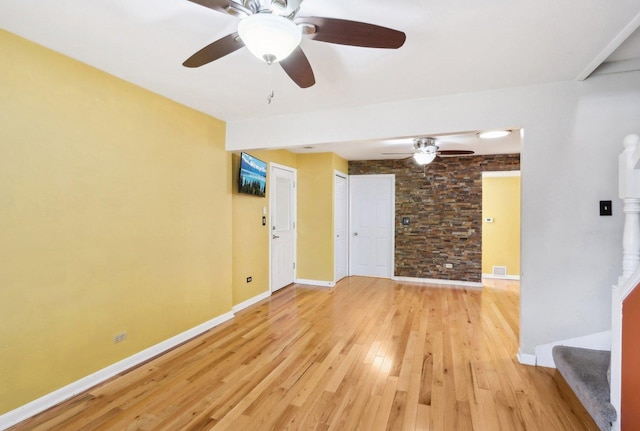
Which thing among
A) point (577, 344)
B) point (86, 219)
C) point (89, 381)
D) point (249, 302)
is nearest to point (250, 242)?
point (249, 302)

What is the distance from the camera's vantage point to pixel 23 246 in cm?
202

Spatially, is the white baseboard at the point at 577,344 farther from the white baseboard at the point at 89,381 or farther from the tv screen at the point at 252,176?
the tv screen at the point at 252,176

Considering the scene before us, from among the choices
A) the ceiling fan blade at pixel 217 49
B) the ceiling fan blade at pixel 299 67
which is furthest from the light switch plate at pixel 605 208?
the ceiling fan blade at pixel 217 49

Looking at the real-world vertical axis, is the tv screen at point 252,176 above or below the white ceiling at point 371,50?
below

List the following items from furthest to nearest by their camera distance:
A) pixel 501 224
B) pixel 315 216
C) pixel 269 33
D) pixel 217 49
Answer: pixel 501 224 → pixel 315 216 → pixel 217 49 → pixel 269 33

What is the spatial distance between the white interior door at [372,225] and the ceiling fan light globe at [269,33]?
5037 mm

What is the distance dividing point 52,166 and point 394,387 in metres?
3.05

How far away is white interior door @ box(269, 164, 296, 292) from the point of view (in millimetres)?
5027

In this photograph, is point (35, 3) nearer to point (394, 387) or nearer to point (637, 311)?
point (394, 387)

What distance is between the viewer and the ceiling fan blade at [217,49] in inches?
62.2

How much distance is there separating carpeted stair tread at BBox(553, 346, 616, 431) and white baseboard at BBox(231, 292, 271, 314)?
3483 millimetres

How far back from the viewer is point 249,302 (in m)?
4.38

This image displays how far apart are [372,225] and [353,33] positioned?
5.06 m

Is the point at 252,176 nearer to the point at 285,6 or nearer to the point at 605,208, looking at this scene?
the point at 285,6
